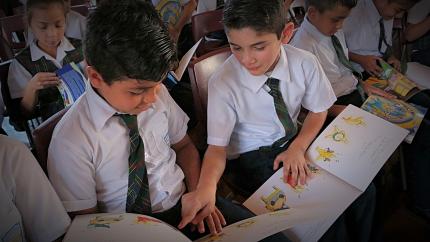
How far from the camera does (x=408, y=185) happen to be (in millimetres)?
1706

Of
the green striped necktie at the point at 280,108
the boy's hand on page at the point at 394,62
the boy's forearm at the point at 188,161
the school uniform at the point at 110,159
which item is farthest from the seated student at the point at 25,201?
the boy's hand on page at the point at 394,62

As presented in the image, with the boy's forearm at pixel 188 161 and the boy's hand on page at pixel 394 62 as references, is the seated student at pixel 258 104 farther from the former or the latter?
the boy's hand on page at pixel 394 62

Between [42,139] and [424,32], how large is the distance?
2050 mm

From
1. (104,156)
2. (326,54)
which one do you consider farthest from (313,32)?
(104,156)

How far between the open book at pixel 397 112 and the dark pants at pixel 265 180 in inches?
11.4

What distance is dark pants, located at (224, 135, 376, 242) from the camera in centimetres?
116

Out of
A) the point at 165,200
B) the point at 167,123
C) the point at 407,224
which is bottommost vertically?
the point at 407,224

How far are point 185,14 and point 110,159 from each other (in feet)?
5.65

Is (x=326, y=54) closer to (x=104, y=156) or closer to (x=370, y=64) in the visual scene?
(x=370, y=64)

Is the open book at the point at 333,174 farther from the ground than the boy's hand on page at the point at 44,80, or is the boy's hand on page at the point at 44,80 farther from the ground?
the boy's hand on page at the point at 44,80

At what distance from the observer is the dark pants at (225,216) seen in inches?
40.1

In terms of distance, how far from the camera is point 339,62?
159 cm

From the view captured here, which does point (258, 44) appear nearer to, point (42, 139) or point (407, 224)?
point (42, 139)

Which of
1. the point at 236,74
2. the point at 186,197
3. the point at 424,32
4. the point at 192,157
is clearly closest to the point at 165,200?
the point at 186,197
